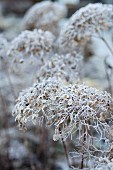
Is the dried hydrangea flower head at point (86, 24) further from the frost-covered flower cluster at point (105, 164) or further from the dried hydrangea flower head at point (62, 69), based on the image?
the frost-covered flower cluster at point (105, 164)

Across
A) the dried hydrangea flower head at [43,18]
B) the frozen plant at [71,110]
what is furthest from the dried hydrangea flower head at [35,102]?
the dried hydrangea flower head at [43,18]

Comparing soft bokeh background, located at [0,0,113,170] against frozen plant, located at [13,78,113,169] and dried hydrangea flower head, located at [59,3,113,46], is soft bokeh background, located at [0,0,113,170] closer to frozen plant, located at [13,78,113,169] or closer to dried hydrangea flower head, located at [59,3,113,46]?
dried hydrangea flower head, located at [59,3,113,46]

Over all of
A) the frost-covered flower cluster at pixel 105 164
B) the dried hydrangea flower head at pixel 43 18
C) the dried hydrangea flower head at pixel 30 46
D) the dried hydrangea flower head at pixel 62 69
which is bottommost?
the frost-covered flower cluster at pixel 105 164

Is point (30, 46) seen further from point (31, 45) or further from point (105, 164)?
point (105, 164)

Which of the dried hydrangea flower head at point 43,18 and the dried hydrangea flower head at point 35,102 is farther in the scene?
the dried hydrangea flower head at point 43,18

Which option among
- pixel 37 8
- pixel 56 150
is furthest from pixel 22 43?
pixel 56 150

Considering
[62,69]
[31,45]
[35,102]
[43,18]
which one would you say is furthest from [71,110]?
[43,18]

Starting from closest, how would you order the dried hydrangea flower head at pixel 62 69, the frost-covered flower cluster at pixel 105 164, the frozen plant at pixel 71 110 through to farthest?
the frost-covered flower cluster at pixel 105 164 < the frozen plant at pixel 71 110 < the dried hydrangea flower head at pixel 62 69
